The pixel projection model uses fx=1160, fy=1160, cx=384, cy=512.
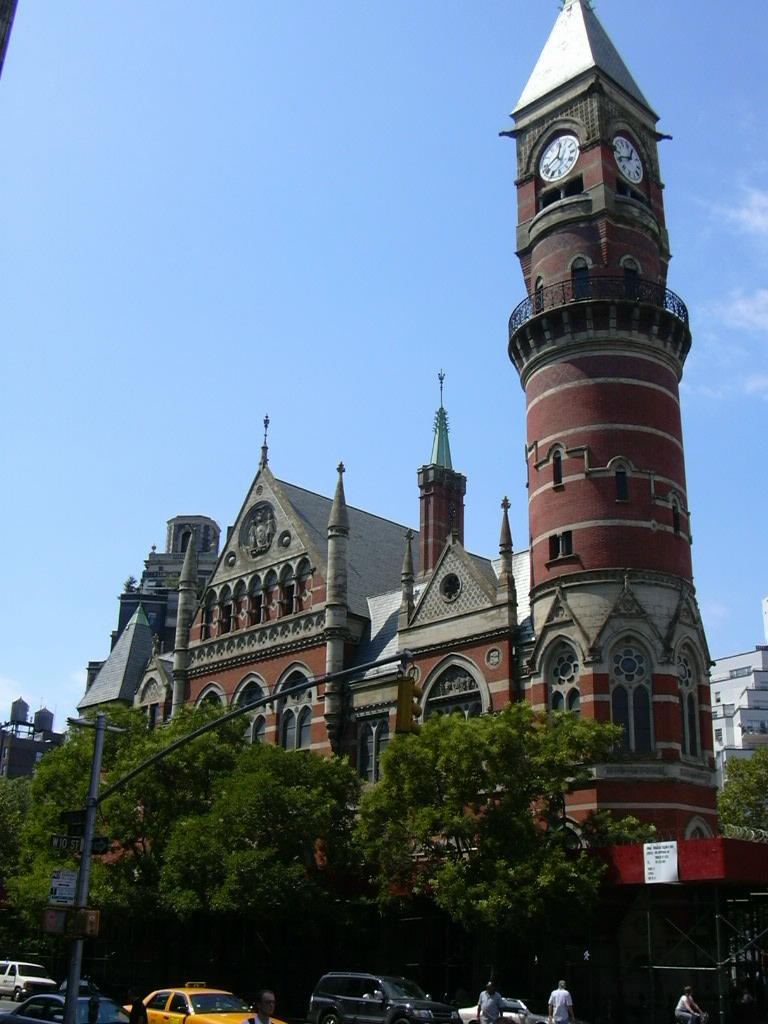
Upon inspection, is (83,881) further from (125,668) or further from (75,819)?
(125,668)

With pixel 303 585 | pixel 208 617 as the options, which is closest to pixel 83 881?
pixel 303 585

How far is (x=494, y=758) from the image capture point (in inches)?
1353

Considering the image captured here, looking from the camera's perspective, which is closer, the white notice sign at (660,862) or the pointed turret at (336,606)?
the white notice sign at (660,862)

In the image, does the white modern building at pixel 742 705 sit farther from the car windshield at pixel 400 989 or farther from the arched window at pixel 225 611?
the car windshield at pixel 400 989

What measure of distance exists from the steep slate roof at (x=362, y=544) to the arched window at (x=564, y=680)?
14.0 meters

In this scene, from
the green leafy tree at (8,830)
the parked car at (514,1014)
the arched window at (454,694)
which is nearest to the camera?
the parked car at (514,1014)

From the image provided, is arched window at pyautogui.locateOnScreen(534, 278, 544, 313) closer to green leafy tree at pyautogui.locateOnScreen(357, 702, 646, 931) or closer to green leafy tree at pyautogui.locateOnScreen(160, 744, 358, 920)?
green leafy tree at pyautogui.locateOnScreen(357, 702, 646, 931)

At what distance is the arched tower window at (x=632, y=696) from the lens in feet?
127

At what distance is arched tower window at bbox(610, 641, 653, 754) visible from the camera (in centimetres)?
3875

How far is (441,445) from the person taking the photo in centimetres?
6216

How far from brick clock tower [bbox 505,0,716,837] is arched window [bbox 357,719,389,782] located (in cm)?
840

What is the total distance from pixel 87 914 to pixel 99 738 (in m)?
4.39

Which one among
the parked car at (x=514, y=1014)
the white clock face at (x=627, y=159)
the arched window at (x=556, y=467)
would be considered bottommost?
the parked car at (x=514, y=1014)

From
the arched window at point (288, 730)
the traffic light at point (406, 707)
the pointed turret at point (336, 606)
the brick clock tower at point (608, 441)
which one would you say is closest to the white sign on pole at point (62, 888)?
the traffic light at point (406, 707)
